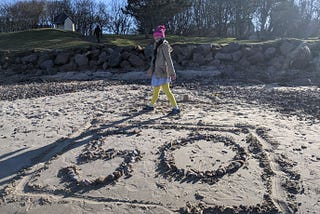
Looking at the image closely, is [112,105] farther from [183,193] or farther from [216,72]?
[216,72]

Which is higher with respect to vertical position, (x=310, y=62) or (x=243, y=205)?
(x=310, y=62)

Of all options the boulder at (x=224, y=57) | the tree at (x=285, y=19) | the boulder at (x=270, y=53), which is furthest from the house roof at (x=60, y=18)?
the boulder at (x=270, y=53)

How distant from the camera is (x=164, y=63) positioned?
809 cm

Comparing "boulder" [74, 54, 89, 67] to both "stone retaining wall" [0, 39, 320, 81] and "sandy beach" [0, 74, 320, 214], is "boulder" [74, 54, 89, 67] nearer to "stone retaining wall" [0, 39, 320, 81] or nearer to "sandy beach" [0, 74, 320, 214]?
"stone retaining wall" [0, 39, 320, 81]

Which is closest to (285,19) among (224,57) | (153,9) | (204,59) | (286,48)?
(153,9)

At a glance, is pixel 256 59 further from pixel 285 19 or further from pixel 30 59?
pixel 285 19

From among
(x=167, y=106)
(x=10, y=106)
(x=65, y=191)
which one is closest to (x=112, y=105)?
(x=167, y=106)

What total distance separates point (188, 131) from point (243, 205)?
9.73ft

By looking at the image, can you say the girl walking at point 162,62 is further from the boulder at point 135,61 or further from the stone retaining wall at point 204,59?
the boulder at point 135,61

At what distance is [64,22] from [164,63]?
4010cm

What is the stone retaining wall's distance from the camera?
17.1 m

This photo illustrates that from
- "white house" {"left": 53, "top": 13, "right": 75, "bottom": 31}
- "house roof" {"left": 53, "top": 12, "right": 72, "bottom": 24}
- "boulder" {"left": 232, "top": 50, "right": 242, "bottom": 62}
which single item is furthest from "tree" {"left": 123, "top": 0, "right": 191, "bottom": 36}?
"boulder" {"left": 232, "top": 50, "right": 242, "bottom": 62}

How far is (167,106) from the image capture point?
916 centimetres

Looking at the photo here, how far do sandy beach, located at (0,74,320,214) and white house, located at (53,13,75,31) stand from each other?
37302 mm
